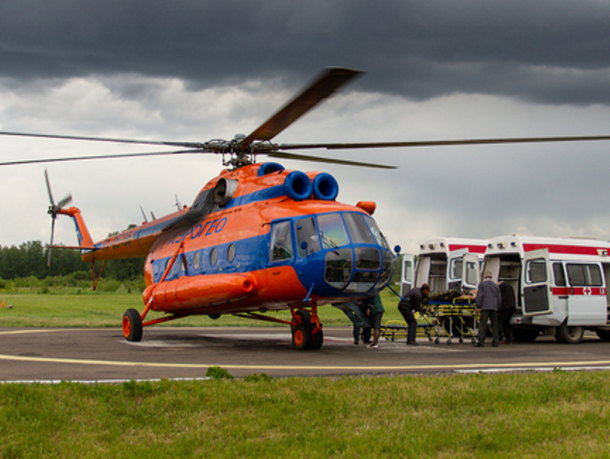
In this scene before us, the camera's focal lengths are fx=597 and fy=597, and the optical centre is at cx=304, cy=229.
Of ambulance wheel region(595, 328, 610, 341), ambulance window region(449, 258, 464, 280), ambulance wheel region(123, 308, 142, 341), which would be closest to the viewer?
ambulance wheel region(123, 308, 142, 341)

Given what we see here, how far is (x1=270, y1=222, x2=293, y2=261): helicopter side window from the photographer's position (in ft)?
39.8

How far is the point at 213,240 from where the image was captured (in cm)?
1409

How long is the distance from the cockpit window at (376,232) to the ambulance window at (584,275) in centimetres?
748

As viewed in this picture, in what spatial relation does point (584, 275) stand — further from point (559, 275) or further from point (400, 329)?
point (400, 329)

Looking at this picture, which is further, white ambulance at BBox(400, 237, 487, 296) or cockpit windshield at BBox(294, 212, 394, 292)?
white ambulance at BBox(400, 237, 487, 296)

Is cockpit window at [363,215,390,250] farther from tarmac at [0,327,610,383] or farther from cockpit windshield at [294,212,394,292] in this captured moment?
tarmac at [0,327,610,383]

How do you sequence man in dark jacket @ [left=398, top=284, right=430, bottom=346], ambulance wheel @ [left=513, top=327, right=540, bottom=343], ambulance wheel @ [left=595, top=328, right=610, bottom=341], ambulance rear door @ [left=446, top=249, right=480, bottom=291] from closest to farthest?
man in dark jacket @ [left=398, top=284, right=430, bottom=346]
ambulance wheel @ [left=513, top=327, right=540, bottom=343]
ambulance wheel @ [left=595, top=328, right=610, bottom=341]
ambulance rear door @ [left=446, top=249, right=480, bottom=291]

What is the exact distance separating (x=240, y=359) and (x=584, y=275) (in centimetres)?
1129

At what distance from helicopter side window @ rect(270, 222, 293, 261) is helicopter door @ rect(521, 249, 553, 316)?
820 centimetres

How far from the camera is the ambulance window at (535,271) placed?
17031mm

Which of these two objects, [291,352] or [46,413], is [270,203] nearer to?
[291,352]

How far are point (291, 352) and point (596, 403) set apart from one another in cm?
697

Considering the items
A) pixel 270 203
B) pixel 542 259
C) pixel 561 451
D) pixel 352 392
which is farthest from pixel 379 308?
pixel 561 451

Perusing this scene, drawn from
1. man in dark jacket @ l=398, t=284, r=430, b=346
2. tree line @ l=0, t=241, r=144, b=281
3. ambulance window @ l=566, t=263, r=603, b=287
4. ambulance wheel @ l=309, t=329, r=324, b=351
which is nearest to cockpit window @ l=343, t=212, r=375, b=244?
ambulance wheel @ l=309, t=329, r=324, b=351
